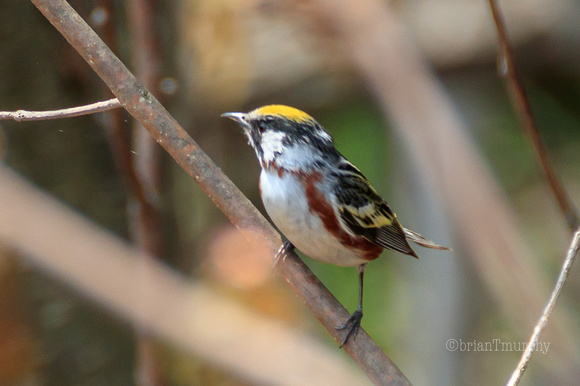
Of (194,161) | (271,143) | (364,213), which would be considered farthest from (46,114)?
(364,213)

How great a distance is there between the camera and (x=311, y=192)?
8.13 ft

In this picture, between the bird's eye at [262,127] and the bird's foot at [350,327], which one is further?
the bird's eye at [262,127]

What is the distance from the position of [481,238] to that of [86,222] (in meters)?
1.68

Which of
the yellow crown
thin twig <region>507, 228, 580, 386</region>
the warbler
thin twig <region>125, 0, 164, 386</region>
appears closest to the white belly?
the warbler

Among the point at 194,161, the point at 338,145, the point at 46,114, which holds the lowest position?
the point at 338,145

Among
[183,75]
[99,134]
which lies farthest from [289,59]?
[99,134]

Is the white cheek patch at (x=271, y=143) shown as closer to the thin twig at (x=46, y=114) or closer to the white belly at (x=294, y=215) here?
the white belly at (x=294, y=215)

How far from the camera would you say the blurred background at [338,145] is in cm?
266

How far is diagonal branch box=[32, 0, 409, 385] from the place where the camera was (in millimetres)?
1823

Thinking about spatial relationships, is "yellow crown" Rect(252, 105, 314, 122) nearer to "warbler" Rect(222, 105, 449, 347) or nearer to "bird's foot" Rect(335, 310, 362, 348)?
"warbler" Rect(222, 105, 449, 347)

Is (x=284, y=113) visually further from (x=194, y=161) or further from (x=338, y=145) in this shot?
(x=338, y=145)

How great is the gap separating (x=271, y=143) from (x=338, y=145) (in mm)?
3403

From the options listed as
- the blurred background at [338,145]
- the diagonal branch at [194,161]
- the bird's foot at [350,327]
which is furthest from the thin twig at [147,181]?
the bird's foot at [350,327]

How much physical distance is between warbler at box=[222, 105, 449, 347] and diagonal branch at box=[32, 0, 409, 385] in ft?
1.25
